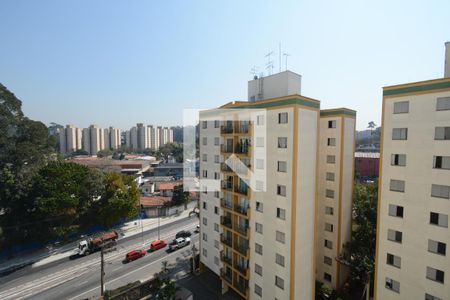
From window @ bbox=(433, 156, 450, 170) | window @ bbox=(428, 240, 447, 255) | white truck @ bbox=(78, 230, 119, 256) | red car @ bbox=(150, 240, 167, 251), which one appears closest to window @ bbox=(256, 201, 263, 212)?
window @ bbox=(428, 240, 447, 255)

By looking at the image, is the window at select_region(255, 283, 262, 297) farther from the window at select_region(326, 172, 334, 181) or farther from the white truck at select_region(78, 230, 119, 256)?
the white truck at select_region(78, 230, 119, 256)

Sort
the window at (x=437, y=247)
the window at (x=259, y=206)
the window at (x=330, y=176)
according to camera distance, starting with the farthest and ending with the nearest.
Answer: the window at (x=330, y=176) < the window at (x=259, y=206) < the window at (x=437, y=247)

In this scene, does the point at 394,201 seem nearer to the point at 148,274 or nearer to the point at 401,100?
the point at 401,100

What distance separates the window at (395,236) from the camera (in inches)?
601

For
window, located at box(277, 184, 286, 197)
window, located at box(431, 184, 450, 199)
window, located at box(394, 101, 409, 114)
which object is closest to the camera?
window, located at box(431, 184, 450, 199)

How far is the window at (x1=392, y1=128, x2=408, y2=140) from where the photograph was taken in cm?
1477

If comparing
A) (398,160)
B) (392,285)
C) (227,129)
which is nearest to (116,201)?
(227,129)

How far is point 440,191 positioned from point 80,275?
35261 mm

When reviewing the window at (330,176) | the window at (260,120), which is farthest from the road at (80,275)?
the window at (260,120)

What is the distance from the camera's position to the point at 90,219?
35.2 metres

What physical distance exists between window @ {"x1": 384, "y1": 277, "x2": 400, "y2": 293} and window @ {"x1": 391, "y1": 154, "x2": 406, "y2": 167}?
319 inches

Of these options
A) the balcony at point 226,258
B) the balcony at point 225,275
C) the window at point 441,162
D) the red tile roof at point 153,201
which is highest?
the window at point 441,162

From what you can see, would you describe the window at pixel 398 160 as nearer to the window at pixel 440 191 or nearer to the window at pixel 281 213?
the window at pixel 440 191

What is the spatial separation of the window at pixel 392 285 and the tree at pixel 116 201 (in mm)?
32897
